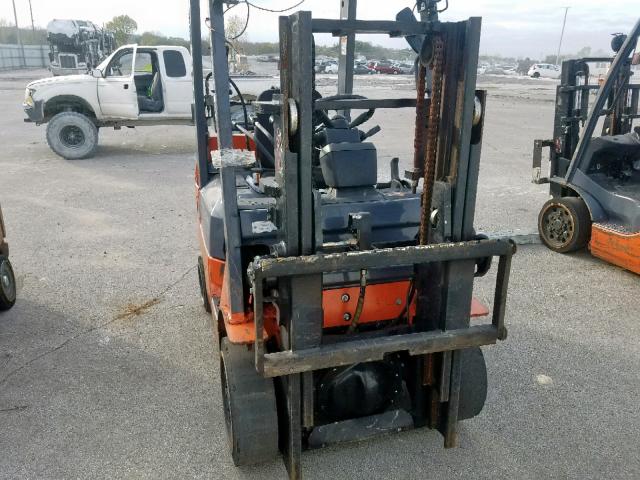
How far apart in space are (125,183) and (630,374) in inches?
339

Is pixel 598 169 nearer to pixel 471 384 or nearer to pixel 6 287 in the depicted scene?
pixel 471 384

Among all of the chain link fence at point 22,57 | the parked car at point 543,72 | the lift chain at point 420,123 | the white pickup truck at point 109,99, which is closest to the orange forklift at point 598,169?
the lift chain at point 420,123

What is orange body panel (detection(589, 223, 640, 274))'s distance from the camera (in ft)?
18.1

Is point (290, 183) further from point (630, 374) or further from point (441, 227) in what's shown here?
point (630, 374)

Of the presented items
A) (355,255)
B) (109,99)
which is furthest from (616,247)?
(109,99)

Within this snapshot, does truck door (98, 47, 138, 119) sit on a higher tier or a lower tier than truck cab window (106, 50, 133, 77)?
lower

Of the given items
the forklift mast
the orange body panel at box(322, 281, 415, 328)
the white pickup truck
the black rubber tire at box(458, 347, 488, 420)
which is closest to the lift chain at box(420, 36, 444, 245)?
the forklift mast

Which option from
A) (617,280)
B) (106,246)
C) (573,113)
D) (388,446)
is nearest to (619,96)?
(573,113)

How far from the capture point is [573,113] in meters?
6.68

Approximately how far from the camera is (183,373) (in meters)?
4.09

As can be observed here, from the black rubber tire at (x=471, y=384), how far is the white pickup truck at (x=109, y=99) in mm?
10167

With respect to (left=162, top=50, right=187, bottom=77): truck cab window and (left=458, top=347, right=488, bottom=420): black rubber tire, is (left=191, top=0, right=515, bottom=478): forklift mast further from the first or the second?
(left=162, top=50, right=187, bottom=77): truck cab window

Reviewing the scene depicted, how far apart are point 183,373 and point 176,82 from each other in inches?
392

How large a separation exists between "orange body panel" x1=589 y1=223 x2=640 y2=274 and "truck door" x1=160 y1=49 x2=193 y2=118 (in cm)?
933
